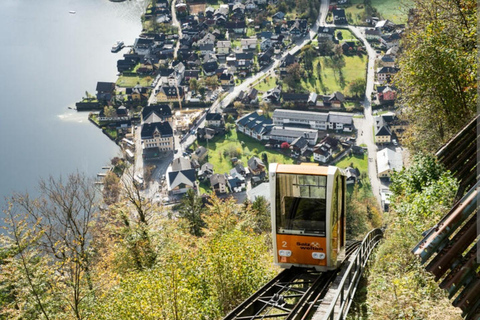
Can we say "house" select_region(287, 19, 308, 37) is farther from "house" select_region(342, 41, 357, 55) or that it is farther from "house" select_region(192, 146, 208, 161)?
"house" select_region(192, 146, 208, 161)

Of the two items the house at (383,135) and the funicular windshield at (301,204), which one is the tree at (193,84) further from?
the funicular windshield at (301,204)

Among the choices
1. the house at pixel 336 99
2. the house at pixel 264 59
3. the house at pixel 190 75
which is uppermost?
the house at pixel 264 59

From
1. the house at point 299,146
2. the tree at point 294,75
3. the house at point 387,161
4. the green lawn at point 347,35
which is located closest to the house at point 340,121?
the house at point 299,146

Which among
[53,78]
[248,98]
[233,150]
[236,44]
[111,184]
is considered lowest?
[111,184]

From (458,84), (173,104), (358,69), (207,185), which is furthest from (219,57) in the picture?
(458,84)

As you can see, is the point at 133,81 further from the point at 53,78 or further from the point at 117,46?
the point at 53,78

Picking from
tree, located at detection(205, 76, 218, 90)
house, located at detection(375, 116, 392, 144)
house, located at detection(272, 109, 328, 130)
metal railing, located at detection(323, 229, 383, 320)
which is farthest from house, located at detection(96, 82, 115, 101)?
metal railing, located at detection(323, 229, 383, 320)

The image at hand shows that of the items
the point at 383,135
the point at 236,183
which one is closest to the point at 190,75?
the point at 236,183
